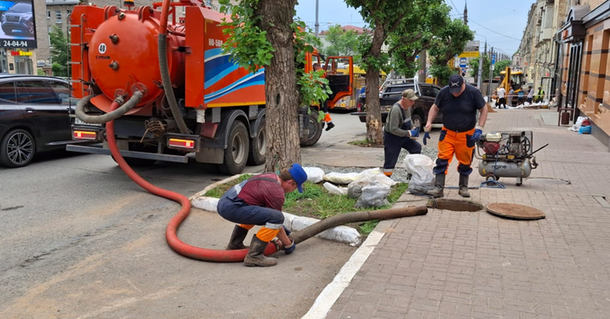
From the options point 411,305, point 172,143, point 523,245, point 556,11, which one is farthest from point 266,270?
point 556,11

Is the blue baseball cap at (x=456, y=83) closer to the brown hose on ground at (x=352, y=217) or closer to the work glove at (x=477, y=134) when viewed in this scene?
the work glove at (x=477, y=134)

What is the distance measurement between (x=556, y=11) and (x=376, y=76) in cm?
3087

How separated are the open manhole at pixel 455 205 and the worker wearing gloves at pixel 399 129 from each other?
4.23ft

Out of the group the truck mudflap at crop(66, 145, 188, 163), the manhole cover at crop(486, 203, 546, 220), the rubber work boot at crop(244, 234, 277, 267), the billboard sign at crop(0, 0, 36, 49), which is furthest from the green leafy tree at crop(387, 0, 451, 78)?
the billboard sign at crop(0, 0, 36, 49)

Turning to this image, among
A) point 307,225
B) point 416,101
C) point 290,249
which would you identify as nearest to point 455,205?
point 307,225

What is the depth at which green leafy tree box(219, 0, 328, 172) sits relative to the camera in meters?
6.92

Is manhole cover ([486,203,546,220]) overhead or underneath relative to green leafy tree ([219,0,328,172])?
underneath

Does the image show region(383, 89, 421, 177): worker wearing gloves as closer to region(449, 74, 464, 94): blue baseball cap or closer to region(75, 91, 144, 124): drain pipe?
region(449, 74, 464, 94): blue baseball cap

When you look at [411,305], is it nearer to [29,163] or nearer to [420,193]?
[420,193]

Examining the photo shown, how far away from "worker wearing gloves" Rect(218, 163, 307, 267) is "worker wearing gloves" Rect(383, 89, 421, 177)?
10.8ft

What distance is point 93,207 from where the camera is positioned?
266 inches

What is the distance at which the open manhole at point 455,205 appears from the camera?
248 inches

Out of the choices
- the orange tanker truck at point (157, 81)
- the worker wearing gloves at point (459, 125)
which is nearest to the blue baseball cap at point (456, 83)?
the worker wearing gloves at point (459, 125)

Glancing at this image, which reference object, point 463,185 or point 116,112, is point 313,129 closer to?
point 116,112
